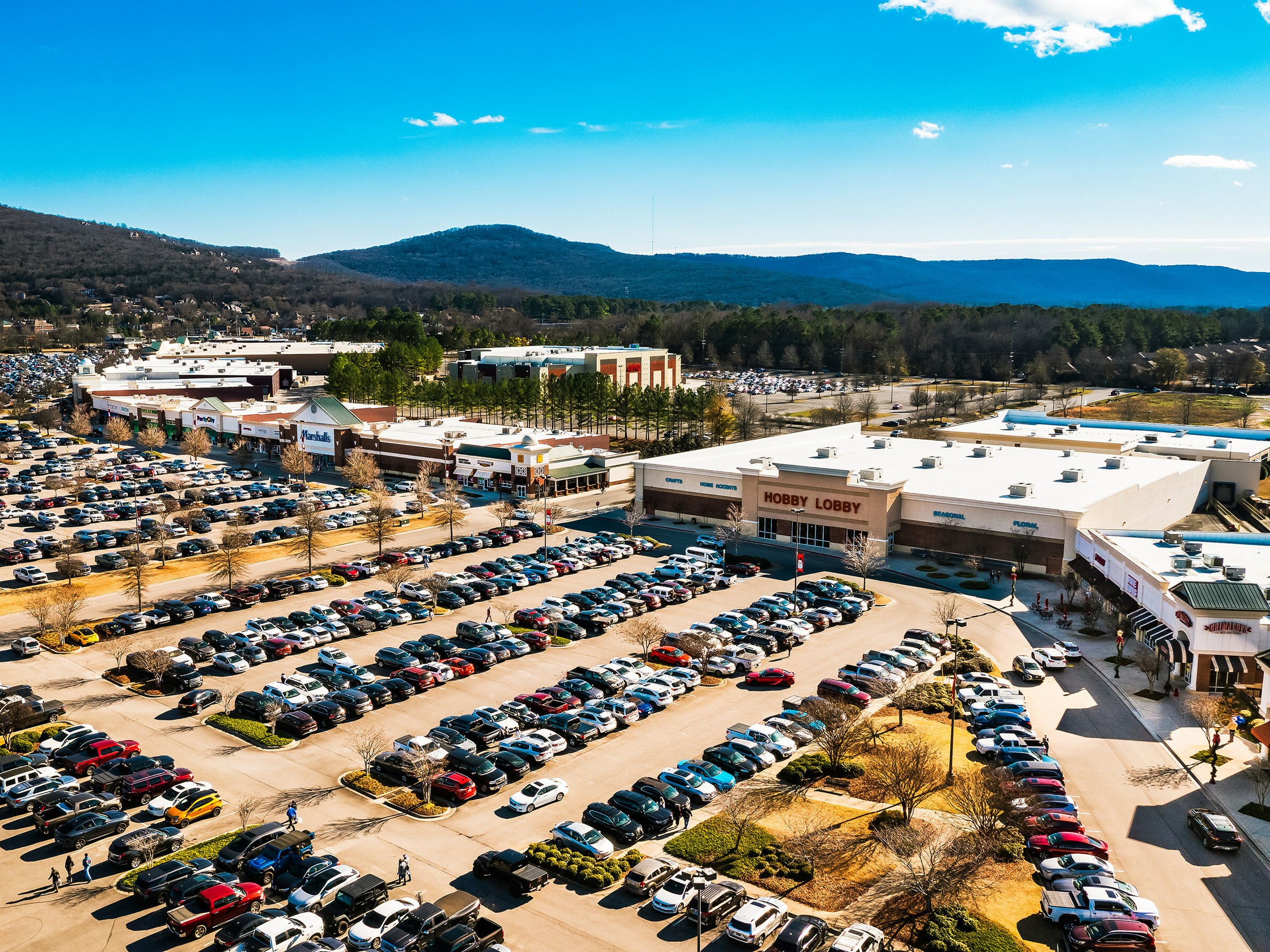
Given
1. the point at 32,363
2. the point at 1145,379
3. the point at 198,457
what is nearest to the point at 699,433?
the point at 198,457

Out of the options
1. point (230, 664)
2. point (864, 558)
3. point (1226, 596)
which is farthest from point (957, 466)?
point (230, 664)

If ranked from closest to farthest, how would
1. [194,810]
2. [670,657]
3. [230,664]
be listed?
[194,810], [230,664], [670,657]

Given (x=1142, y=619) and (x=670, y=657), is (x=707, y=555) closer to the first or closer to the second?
(x=670, y=657)

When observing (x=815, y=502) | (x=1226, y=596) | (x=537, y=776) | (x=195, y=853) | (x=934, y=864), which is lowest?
(x=537, y=776)

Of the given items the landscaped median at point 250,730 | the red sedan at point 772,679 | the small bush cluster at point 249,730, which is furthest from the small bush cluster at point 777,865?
the small bush cluster at point 249,730

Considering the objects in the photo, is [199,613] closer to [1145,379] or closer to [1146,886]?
[1146,886]

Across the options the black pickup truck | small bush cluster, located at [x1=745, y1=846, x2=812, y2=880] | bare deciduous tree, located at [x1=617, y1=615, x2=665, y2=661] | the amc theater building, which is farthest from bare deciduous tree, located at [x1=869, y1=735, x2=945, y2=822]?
the amc theater building

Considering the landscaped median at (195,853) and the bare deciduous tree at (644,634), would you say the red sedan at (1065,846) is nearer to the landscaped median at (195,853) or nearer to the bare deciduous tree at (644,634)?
the bare deciduous tree at (644,634)
